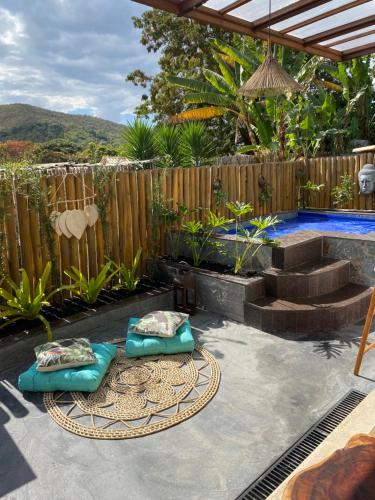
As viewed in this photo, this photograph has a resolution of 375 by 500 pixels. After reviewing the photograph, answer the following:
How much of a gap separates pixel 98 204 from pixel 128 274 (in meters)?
1.01

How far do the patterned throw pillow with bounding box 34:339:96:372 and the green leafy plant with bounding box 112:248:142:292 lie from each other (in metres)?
1.61

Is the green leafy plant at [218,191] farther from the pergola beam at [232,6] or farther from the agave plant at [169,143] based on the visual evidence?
the agave plant at [169,143]

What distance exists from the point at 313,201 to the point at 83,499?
8554 mm

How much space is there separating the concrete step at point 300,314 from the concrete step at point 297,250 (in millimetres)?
588

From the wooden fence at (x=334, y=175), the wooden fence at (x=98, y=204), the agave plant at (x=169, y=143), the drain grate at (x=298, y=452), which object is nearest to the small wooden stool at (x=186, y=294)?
the wooden fence at (x=98, y=204)

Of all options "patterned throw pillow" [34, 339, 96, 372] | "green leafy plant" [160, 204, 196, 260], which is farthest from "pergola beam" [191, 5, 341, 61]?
"patterned throw pillow" [34, 339, 96, 372]

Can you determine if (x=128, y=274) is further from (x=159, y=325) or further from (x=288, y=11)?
(x=288, y=11)

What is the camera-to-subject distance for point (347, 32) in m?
4.89

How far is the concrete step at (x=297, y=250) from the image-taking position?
16.3 feet

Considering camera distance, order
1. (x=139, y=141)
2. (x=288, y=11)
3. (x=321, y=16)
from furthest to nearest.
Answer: (x=139, y=141), (x=321, y=16), (x=288, y=11)

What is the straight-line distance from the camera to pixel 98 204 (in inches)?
198

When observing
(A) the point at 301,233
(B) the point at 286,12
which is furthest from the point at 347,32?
(A) the point at 301,233

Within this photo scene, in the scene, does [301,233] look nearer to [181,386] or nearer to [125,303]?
[125,303]

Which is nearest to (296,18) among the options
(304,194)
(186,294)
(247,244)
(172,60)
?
(247,244)
